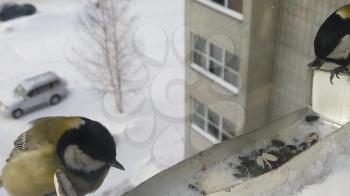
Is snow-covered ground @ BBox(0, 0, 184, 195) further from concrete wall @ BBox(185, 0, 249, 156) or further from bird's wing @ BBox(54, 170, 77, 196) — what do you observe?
bird's wing @ BBox(54, 170, 77, 196)

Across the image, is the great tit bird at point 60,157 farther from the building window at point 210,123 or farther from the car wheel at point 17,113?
the car wheel at point 17,113

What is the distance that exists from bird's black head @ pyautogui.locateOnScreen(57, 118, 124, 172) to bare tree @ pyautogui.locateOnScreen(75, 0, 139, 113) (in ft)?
8.71

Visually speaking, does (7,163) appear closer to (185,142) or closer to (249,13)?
(249,13)

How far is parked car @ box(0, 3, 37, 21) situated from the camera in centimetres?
463

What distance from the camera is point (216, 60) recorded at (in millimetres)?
2473

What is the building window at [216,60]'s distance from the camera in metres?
2.38

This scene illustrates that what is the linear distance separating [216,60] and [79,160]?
1.76 m

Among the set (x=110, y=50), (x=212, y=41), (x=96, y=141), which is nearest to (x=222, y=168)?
(x=96, y=141)

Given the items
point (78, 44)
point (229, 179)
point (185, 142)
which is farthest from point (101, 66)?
point (229, 179)

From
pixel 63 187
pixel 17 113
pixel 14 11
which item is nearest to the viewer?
pixel 63 187

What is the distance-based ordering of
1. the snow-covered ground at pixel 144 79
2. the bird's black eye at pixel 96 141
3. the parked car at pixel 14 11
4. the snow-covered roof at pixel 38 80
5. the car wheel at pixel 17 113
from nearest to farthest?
the bird's black eye at pixel 96 141
the snow-covered ground at pixel 144 79
the car wheel at pixel 17 113
the snow-covered roof at pixel 38 80
the parked car at pixel 14 11

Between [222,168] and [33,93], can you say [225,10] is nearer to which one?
[222,168]

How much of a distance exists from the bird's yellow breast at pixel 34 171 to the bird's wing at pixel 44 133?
1cm

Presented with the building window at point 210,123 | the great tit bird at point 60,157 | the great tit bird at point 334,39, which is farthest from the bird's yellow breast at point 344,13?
the building window at point 210,123
